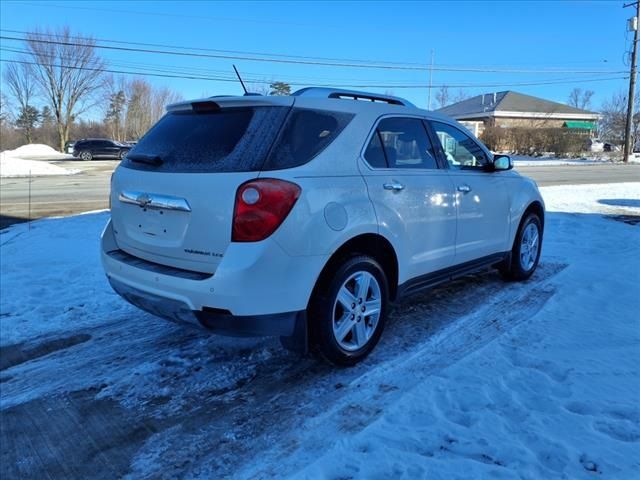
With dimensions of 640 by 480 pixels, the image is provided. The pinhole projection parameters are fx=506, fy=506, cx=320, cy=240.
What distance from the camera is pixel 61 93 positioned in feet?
179

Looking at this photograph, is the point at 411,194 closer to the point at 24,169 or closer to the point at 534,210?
the point at 534,210

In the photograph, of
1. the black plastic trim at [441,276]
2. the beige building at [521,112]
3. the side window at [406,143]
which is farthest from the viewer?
the beige building at [521,112]

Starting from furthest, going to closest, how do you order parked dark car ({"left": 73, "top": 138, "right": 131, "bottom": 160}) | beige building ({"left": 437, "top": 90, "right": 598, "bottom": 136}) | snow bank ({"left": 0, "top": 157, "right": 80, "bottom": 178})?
1. beige building ({"left": 437, "top": 90, "right": 598, "bottom": 136})
2. parked dark car ({"left": 73, "top": 138, "right": 131, "bottom": 160})
3. snow bank ({"left": 0, "top": 157, "right": 80, "bottom": 178})

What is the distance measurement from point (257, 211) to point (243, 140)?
0.53 metres

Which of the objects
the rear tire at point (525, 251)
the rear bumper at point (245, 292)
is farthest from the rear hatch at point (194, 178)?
the rear tire at point (525, 251)

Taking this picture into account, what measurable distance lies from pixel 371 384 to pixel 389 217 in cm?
116

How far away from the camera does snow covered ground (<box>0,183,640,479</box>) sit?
2.60 meters

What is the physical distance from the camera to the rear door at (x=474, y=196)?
4457mm

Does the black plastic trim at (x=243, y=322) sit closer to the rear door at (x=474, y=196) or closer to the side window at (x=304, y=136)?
the side window at (x=304, y=136)

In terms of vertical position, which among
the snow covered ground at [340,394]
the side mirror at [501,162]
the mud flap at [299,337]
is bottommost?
the snow covered ground at [340,394]

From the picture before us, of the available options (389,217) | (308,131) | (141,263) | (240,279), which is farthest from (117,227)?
(389,217)

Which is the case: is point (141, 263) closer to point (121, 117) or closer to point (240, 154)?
point (240, 154)

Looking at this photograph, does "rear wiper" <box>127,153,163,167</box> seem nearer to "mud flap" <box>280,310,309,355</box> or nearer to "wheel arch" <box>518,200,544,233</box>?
"mud flap" <box>280,310,309,355</box>

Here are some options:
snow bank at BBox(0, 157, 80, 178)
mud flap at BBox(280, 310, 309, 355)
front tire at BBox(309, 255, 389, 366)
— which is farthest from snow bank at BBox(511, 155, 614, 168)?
mud flap at BBox(280, 310, 309, 355)
